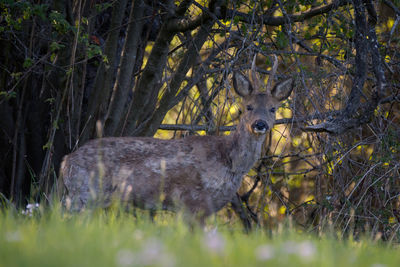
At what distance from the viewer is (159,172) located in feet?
23.4

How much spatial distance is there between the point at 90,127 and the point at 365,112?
425 centimetres

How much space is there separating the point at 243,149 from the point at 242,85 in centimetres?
100

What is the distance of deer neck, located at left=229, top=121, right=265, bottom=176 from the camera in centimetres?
736

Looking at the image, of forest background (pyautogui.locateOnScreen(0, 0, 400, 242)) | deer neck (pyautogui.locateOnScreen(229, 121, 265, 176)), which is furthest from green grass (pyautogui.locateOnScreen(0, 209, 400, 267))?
forest background (pyautogui.locateOnScreen(0, 0, 400, 242))

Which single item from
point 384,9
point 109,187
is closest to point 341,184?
point 109,187

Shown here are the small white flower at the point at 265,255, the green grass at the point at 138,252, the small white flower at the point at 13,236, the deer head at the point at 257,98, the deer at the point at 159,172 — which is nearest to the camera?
the green grass at the point at 138,252

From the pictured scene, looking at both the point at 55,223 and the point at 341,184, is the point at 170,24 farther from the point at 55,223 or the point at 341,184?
the point at 55,223

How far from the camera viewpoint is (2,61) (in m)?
8.59

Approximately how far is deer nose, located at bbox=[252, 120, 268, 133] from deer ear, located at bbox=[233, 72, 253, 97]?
29.1 inches

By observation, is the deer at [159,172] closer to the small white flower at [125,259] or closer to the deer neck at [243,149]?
the deer neck at [243,149]

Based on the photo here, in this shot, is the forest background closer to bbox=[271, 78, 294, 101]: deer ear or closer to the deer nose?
bbox=[271, 78, 294, 101]: deer ear

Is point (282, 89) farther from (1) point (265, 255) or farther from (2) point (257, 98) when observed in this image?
(1) point (265, 255)

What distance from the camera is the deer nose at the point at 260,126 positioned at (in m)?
7.34

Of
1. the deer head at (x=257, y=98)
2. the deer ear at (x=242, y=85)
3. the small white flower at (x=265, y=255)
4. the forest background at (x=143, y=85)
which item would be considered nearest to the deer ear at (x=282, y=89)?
the deer head at (x=257, y=98)
